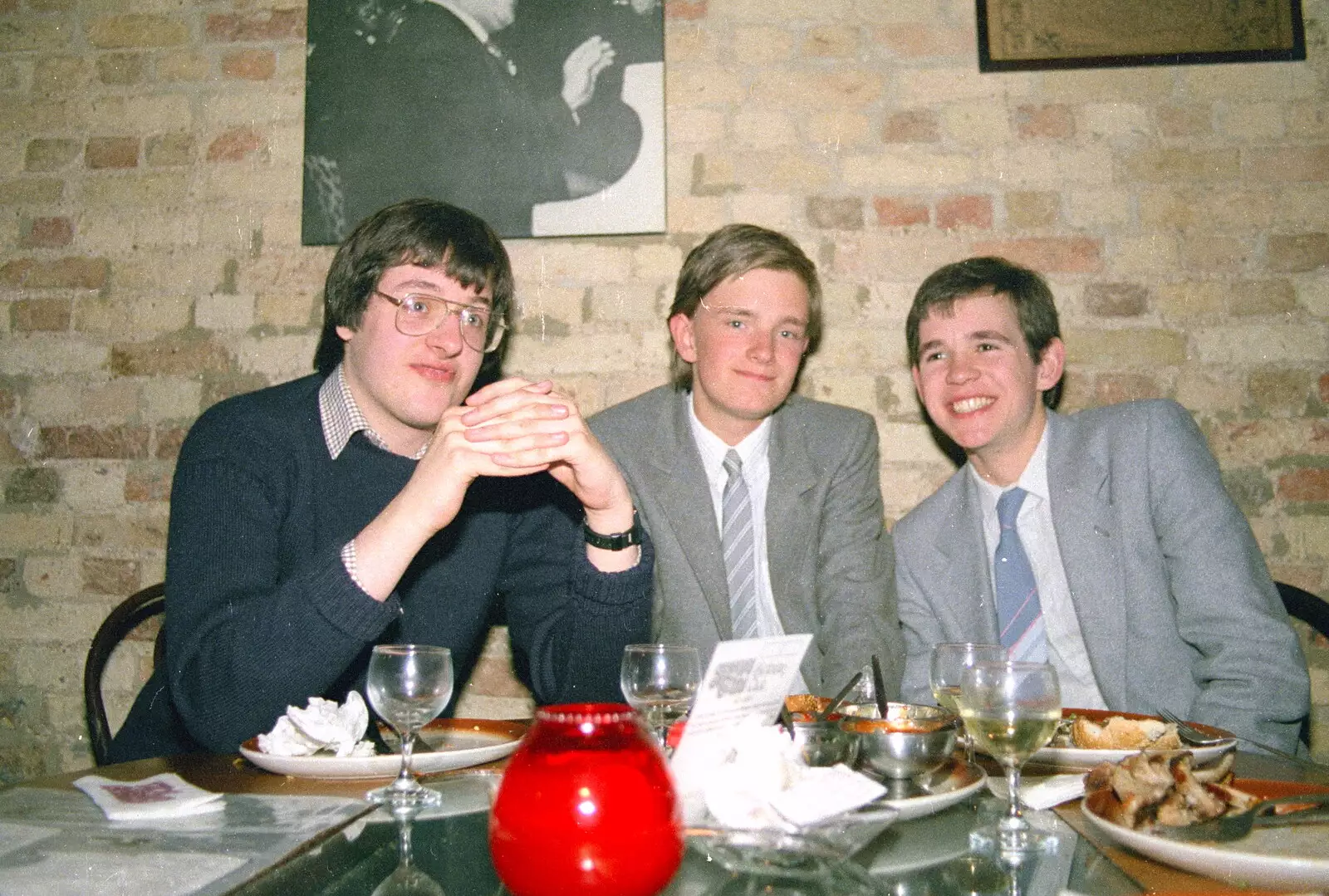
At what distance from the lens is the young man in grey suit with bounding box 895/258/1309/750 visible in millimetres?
1926

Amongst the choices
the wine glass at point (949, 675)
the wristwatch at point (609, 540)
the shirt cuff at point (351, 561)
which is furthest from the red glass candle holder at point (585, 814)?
the wristwatch at point (609, 540)

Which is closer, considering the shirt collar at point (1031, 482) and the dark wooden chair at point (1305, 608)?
the dark wooden chair at point (1305, 608)

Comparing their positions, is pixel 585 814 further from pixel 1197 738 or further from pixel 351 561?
pixel 1197 738

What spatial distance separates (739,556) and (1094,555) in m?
0.80

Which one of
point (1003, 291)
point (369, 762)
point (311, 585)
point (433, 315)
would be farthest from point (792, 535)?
point (369, 762)

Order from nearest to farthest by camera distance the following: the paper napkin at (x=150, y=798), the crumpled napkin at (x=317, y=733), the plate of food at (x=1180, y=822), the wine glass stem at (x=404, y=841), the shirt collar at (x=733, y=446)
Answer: the plate of food at (x=1180, y=822), the wine glass stem at (x=404, y=841), the paper napkin at (x=150, y=798), the crumpled napkin at (x=317, y=733), the shirt collar at (x=733, y=446)

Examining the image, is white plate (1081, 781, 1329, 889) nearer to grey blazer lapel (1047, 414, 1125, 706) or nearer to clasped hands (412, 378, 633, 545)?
clasped hands (412, 378, 633, 545)

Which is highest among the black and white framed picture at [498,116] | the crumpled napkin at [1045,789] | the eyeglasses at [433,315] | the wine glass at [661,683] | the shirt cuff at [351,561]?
the black and white framed picture at [498,116]

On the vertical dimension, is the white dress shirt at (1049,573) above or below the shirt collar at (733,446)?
below

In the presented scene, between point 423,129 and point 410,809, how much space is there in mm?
2268

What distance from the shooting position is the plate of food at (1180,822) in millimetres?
768

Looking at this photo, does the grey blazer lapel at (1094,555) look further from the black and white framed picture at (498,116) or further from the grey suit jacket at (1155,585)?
the black and white framed picture at (498,116)

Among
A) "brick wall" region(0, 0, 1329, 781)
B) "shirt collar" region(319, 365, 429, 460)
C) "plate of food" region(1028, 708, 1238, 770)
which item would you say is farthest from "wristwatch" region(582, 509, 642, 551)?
"brick wall" region(0, 0, 1329, 781)

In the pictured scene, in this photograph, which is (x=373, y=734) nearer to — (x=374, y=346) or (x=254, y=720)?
(x=254, y=720)
